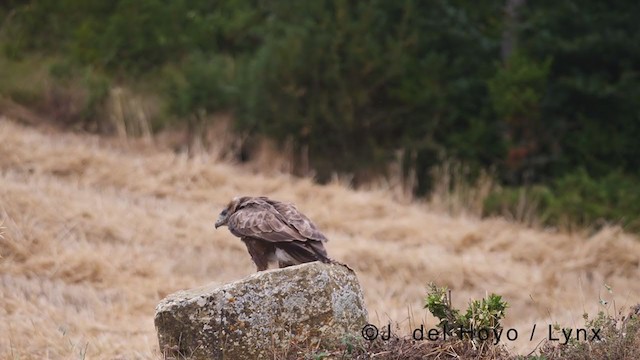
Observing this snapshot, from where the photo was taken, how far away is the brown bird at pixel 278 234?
5594mm

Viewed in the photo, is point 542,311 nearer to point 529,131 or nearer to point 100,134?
point 529,131

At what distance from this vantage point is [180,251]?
32.8 ft

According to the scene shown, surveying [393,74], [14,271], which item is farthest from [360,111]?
[14,271]

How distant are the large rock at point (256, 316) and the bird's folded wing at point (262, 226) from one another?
402 millimetres

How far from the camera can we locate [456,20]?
15.7 meters

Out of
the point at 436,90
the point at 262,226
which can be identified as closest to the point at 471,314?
the point at 262,226

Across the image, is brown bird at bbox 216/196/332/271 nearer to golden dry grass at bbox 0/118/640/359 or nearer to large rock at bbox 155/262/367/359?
large rock at bbox 155/262/367/359

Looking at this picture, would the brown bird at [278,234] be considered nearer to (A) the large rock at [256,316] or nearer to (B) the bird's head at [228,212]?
Answer: (B) the bird's head at [228,212]

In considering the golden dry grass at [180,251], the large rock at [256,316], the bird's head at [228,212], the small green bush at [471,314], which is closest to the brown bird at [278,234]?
the bird's head at [228,212]

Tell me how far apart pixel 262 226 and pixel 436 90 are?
399 inches

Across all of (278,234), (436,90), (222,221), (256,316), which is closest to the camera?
(256,316)

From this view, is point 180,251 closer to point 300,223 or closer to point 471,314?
point 300,223

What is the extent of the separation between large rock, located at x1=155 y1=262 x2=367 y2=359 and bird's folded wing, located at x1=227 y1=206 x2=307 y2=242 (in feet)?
1.32

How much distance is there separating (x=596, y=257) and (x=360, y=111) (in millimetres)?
→ 5254
